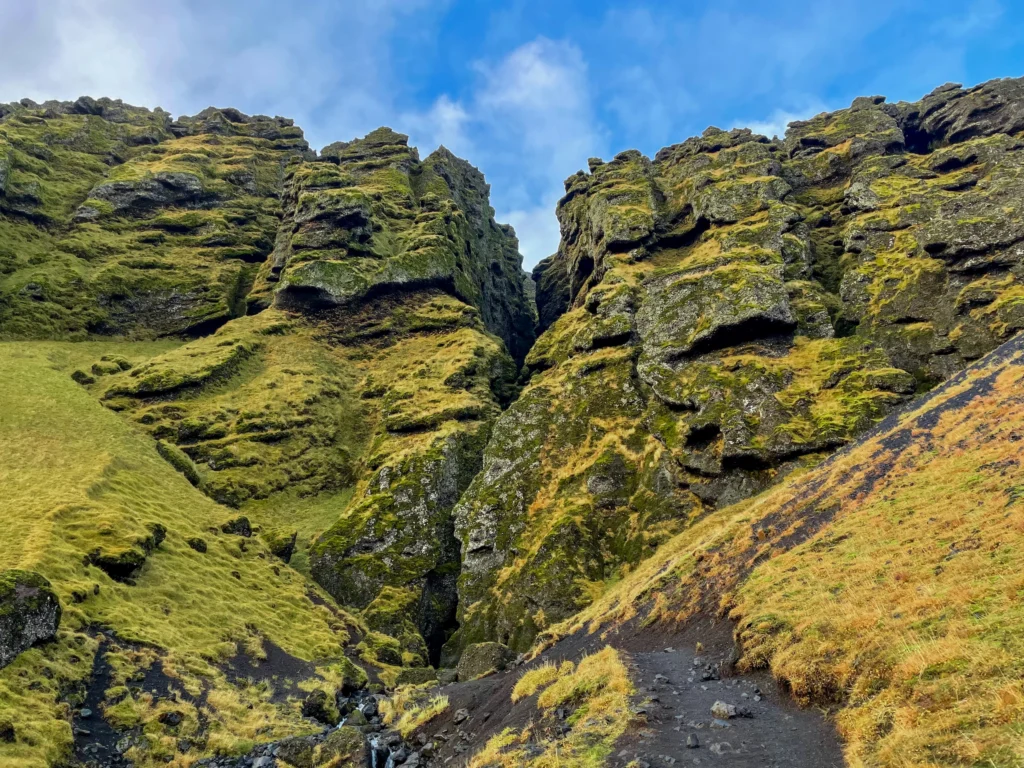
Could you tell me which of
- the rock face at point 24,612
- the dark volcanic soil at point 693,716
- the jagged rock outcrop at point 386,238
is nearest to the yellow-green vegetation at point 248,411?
the jagged rock outcrop at point 386,238

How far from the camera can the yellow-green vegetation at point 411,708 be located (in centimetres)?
2733

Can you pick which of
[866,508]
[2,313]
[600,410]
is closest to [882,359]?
[600,410]

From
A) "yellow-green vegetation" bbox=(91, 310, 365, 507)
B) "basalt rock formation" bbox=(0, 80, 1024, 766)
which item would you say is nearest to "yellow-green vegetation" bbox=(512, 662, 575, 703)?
"basalt rock formation" bbox=(0, 80, 1024, 766)

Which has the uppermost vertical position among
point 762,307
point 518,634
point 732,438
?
point 762,307

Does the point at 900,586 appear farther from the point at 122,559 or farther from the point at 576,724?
the point at 122,559

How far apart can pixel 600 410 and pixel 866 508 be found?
4380 centimetres

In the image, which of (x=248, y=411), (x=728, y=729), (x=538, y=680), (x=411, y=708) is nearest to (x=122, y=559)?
(x=411, y=708)

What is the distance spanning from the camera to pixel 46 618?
31.8 m

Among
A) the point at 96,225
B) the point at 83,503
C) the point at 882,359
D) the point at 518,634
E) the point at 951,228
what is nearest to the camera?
the point at 83,503

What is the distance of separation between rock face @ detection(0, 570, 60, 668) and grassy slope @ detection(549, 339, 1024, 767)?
31.8 metres

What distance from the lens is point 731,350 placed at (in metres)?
67.4

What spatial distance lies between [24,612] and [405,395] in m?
64.4

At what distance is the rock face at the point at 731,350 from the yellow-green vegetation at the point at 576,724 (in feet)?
102

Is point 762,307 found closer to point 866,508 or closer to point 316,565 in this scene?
point 866,508
